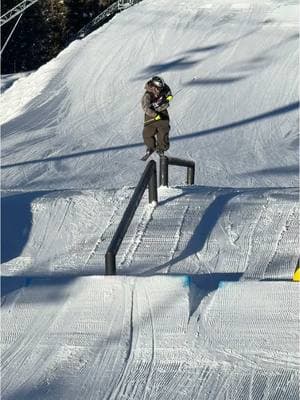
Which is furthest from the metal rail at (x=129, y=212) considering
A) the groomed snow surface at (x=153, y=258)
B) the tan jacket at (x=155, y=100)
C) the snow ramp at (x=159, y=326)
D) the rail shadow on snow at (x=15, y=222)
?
the tan jacket at (x=155, y=100)

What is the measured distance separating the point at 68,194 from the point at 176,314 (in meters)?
4.63

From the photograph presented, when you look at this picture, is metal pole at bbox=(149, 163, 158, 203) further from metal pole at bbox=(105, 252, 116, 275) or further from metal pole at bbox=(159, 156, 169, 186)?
metal pole at bbox=(105, 252, 116, 275)

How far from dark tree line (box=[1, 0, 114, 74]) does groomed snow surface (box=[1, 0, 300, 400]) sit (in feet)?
82.9

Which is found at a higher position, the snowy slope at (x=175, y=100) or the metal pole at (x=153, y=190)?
the metal pole at (x=153, y=190)

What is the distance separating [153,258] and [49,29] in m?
40.5

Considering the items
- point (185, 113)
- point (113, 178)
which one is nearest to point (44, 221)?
point (113, 178)

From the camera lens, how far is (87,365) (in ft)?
17.6

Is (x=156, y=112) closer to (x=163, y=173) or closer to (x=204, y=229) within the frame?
(x=163, y=173)

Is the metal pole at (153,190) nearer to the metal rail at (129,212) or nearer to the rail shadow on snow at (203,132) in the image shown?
the metal rail at (129,212)

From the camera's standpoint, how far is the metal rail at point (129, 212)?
6926mm

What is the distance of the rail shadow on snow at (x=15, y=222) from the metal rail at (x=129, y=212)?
50.5 inches

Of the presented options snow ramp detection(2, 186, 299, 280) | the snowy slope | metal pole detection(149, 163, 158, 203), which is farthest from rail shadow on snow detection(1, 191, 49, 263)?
the snowy slope

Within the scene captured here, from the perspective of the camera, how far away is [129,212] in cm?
780

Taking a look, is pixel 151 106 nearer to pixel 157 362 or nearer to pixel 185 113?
pixel 157 362
